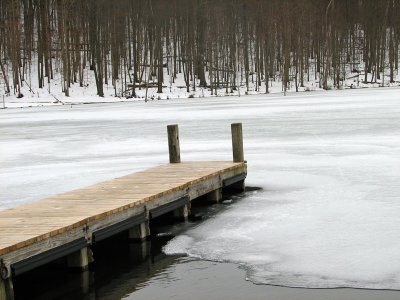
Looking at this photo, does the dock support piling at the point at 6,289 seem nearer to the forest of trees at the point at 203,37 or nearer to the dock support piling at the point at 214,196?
the dock support piling at the point at 214,196

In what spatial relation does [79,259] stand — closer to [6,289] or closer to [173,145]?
[6,289]

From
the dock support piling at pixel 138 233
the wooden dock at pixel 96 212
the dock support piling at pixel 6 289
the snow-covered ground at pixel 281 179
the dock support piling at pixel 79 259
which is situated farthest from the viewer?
the dock support piling at pixel 138 233

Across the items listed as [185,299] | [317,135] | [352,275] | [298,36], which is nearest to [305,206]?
[352,275]

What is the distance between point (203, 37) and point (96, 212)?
2270 inches

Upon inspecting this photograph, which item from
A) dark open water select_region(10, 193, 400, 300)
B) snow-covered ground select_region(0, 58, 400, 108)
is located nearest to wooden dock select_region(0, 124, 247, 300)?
dark open water select_region(10, 193, 400, 300)

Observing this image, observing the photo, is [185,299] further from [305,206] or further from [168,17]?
[168,17]

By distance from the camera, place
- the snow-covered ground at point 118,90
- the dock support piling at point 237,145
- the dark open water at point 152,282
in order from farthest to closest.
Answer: the snow-covered ground at point 118,90 → the dock support piling at point 237,145 → the dark open water at point 152,282

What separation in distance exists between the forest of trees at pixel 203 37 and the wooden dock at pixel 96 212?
44334 millimetres

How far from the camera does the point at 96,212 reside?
787 cm

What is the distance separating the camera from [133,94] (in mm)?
53438

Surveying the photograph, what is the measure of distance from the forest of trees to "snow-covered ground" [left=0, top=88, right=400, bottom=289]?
33.3 metres

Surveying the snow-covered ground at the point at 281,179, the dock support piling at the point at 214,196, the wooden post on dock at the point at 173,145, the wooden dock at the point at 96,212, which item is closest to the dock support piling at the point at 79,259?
the wooden dock at the point at 96,212

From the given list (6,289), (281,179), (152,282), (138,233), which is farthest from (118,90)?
(6,289)

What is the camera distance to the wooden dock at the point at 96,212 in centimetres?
653
